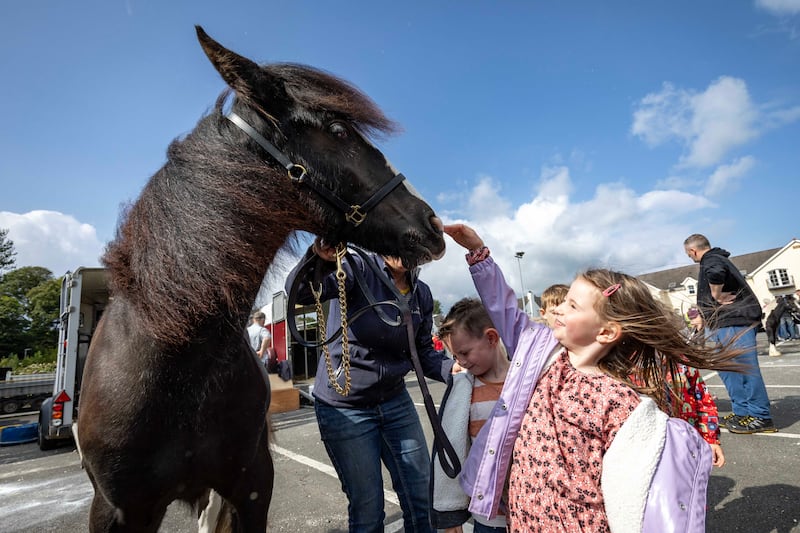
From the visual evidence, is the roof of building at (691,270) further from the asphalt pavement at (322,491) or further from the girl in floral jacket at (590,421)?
the girl in floral jacket at (590,421)

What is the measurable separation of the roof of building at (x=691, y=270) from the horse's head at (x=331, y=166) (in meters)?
54.7

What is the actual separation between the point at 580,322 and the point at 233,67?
177cm

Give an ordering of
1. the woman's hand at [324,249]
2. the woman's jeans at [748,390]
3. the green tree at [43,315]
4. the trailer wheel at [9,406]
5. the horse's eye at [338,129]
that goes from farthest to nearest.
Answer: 1. the green tree at [43,315]
2. the trailer wheel at [9,406]
3. the woman's jeans at [748,390]
4. the woman's hand at [324,249]
5. the horse's eye at [338,129]

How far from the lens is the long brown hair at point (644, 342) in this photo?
1.74 metres

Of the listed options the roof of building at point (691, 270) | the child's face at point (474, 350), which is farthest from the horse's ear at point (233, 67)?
the roof of building at point (691, 270)

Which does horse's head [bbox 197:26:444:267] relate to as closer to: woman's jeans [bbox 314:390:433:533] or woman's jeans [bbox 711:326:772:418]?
woman's jeans [bbox 314:390:433:533]

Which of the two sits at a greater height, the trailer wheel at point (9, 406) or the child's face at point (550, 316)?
the child's face at point (550, 316)

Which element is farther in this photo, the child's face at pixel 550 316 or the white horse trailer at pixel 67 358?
the white horse trailer at pixel 67 358

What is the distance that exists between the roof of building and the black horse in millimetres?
54838

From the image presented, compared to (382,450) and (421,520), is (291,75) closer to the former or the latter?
(382,450)

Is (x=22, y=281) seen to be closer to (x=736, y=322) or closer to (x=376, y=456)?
(x=376, y=456)

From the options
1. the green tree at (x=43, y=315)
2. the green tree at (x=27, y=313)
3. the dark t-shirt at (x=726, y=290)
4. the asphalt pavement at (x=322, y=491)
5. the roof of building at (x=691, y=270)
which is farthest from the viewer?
the roof of building at (x=691, y=270)

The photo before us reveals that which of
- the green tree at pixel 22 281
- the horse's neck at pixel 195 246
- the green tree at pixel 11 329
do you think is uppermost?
the green tree at pixel 22 281

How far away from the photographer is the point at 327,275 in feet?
6.89
